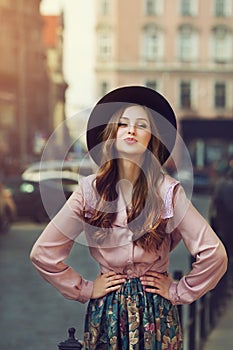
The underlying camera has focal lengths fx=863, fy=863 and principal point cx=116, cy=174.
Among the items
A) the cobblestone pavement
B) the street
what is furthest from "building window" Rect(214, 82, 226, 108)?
the cobblestone pavement

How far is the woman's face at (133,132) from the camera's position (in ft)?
7.94

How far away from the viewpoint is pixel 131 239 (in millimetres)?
2402

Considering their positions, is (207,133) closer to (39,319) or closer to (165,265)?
(39,319)

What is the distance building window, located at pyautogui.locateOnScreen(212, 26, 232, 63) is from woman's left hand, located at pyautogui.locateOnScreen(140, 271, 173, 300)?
19.5 m

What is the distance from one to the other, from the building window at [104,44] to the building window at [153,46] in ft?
3.23

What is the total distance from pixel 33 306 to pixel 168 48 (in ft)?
59.0

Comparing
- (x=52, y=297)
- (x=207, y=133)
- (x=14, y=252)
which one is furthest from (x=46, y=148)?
(x=207, y=133)

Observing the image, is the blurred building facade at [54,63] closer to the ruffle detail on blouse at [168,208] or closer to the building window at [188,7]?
the building window at [188,7]

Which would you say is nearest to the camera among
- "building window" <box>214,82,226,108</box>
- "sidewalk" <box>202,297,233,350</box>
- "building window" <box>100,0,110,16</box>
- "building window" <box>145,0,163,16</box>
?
"sidewalk" <box>202,297,233,350</box>

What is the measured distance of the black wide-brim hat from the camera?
2.49 metres

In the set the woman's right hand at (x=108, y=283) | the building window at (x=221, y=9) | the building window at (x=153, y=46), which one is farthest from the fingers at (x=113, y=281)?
the building window at (x=153, y=46)

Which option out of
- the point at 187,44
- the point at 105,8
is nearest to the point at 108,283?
the point at 105,8

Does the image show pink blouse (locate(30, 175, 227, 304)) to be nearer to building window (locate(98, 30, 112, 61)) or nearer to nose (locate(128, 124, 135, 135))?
nose (locate(128, 124, 135, 135))

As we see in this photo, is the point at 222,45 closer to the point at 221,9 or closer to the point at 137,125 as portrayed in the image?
the point at 221,9
